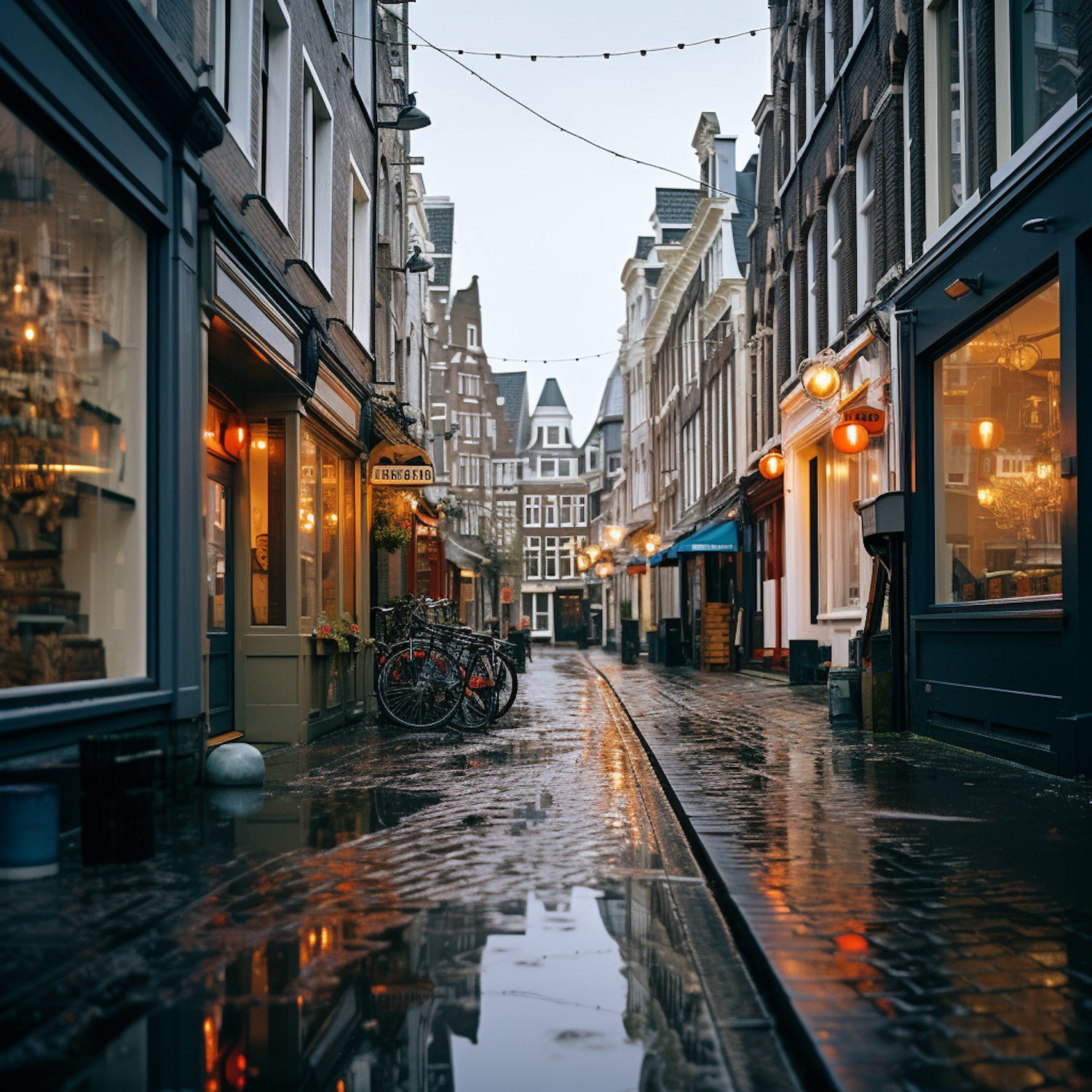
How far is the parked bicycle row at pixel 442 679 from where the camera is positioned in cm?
1238

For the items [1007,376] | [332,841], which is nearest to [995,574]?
[1007,376]

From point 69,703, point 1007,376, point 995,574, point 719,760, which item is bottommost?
point 719,760

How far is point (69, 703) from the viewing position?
6.09m

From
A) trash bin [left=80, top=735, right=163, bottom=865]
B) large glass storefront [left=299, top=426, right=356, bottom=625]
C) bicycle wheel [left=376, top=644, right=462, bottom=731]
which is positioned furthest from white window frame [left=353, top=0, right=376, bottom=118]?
trash bin [left=80, top=735, right=163, bottom=865]

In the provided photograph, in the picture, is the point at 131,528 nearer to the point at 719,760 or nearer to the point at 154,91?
the point at 154,91

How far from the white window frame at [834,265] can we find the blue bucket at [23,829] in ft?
46.8

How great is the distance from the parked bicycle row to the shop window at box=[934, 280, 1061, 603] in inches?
177

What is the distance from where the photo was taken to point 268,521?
441 inches

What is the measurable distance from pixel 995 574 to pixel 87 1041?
27.7 feet

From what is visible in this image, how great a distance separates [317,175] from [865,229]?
288 inches

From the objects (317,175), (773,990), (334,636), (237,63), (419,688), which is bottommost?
(773,990)

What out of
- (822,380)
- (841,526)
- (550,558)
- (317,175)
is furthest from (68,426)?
(550,558)

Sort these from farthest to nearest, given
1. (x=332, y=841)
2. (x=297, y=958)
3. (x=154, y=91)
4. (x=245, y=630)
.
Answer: (x=245, y=630)
(x=154, y=91)
(x=332, y=841)
(x=297, y=958)

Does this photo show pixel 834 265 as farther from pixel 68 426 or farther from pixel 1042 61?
pixel 68 426
